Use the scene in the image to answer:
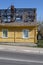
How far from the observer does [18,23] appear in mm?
30547

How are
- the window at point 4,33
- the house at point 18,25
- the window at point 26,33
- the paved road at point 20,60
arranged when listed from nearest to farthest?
Result: the paved road at point 20,60 < the house at point 18,25 < the window at point 26,33 < the window at point 4,33

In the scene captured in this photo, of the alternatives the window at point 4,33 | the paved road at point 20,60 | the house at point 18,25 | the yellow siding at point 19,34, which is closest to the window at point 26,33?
the house at point 18,25

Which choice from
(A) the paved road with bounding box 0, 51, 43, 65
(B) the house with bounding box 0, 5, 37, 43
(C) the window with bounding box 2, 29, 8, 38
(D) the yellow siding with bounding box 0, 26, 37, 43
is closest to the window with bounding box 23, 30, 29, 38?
(B) the house with bounding box 0, 5, 37, 43

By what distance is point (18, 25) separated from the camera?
30359mm

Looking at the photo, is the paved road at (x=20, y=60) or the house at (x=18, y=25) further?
the house at (x=18, y=25)

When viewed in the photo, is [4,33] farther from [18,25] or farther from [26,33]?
[26,33]

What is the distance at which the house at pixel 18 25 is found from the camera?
100ft

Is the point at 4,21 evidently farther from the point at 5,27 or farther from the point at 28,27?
the point at 28,27

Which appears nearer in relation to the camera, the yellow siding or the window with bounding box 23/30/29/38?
the yellow siding

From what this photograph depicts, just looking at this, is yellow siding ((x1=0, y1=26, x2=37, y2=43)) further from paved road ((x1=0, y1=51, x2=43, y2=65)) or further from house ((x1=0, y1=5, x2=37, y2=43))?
paved road ((x1=0, y1=51, x2=43, y2=65))

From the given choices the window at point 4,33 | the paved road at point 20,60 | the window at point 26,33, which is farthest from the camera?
the window at point 4,33

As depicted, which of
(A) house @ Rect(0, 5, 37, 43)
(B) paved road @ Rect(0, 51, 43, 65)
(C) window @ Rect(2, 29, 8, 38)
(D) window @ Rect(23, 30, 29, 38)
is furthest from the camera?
(C) window @ Rect(2, 29, 8, 38)

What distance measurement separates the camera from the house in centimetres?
3058

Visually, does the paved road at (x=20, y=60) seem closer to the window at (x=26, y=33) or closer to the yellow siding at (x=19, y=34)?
the yellow siding at (x=19, y=34)
